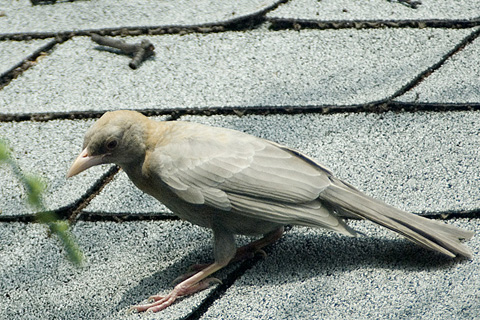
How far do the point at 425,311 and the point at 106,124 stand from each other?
1.20m

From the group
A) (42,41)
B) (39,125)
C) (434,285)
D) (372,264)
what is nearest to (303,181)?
(372,264)

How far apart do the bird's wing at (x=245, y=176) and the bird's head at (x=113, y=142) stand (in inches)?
3.3

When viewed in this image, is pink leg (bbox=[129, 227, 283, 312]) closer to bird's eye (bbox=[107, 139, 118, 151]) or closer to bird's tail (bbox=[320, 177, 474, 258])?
bird's tail (bbox=[320, 177, 474, 258])

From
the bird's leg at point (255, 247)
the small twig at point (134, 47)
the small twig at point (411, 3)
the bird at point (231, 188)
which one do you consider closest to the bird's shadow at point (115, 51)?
the small twig at point (134, 47)

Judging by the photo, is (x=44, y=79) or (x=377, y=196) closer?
(x=377, y=196)

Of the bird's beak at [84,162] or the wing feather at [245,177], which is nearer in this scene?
the wing feather at [245,177]

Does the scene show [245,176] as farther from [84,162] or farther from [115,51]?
[115,51]

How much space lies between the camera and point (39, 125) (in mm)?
3113

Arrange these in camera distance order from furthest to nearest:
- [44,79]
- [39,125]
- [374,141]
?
1. [44,79]
2. [39,125]
3. [374,141]

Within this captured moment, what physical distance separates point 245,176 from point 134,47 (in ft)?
5.19

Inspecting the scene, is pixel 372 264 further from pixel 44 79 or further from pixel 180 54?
pixel 44 79

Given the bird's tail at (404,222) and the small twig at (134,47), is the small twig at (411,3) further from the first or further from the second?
the bird's tail at (404,222)

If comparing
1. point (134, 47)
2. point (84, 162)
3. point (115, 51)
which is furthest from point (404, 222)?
point (115, 51)

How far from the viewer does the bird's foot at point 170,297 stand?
2152 millimetres
